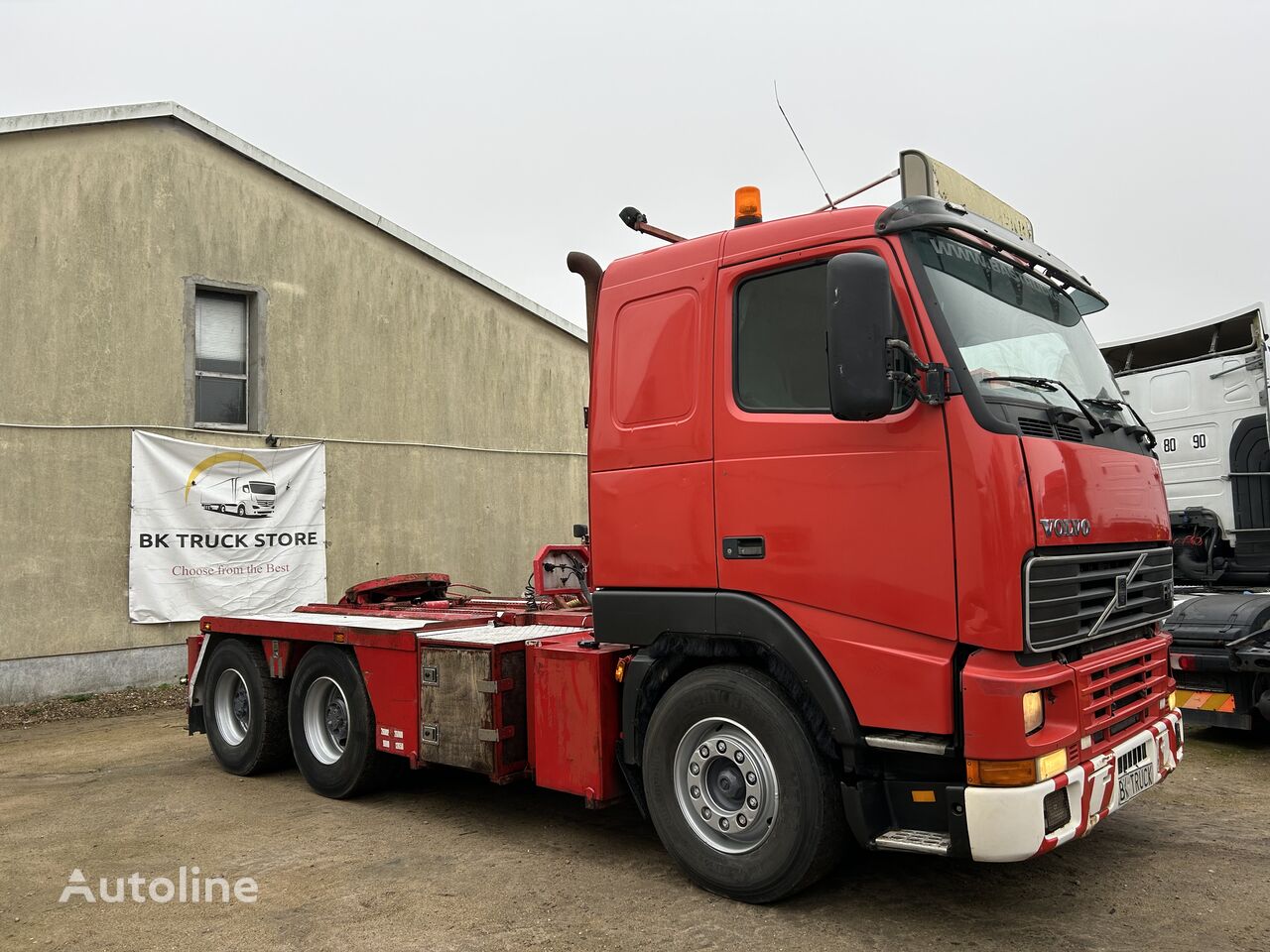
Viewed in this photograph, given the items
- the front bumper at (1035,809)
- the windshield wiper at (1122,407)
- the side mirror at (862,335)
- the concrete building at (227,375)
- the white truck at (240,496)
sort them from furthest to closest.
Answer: the white truck at (240,496)
the concrete building at (227,375)
the windshield wiper at (1122,407)
the side mirror at (862,335)
the front bumper at (1035,809)

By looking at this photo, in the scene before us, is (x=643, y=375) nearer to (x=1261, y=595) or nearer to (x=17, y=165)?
(x=1261, y=595)

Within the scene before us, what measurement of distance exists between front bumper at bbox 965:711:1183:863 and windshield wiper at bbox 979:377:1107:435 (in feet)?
4.47

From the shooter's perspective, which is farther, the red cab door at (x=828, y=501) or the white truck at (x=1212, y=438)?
the white truck at (x=1212, y=438)

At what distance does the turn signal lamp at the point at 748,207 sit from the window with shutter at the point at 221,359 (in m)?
9.09

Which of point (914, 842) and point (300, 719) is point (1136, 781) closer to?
point (914, 842)

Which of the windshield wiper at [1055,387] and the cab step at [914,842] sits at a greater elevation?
Result: the windshield wiper at [1055,387]

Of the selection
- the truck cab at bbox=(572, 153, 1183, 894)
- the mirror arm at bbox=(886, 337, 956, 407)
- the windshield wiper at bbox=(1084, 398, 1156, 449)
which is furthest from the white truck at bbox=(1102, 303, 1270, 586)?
the mirror arm at bbox=(886, 337, 956, 407)

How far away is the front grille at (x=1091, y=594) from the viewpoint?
366 centimetres

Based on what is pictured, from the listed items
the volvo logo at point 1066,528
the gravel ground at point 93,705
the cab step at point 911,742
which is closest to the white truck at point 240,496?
the gravel ground at point 93,705

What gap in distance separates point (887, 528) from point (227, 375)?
10389mm

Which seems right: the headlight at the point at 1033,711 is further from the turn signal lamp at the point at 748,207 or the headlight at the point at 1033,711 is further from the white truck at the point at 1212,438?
the white truck at the point at 1212,438

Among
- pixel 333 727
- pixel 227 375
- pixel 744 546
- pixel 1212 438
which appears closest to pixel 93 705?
pixel 227 375

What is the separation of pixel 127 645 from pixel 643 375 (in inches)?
348

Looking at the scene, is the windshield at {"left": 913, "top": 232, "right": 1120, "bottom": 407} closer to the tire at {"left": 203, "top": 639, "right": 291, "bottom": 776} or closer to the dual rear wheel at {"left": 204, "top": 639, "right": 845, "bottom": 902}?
the dual rear wheel at {"left": 204, "top": 639, "right": 845, "bottom": 902}
